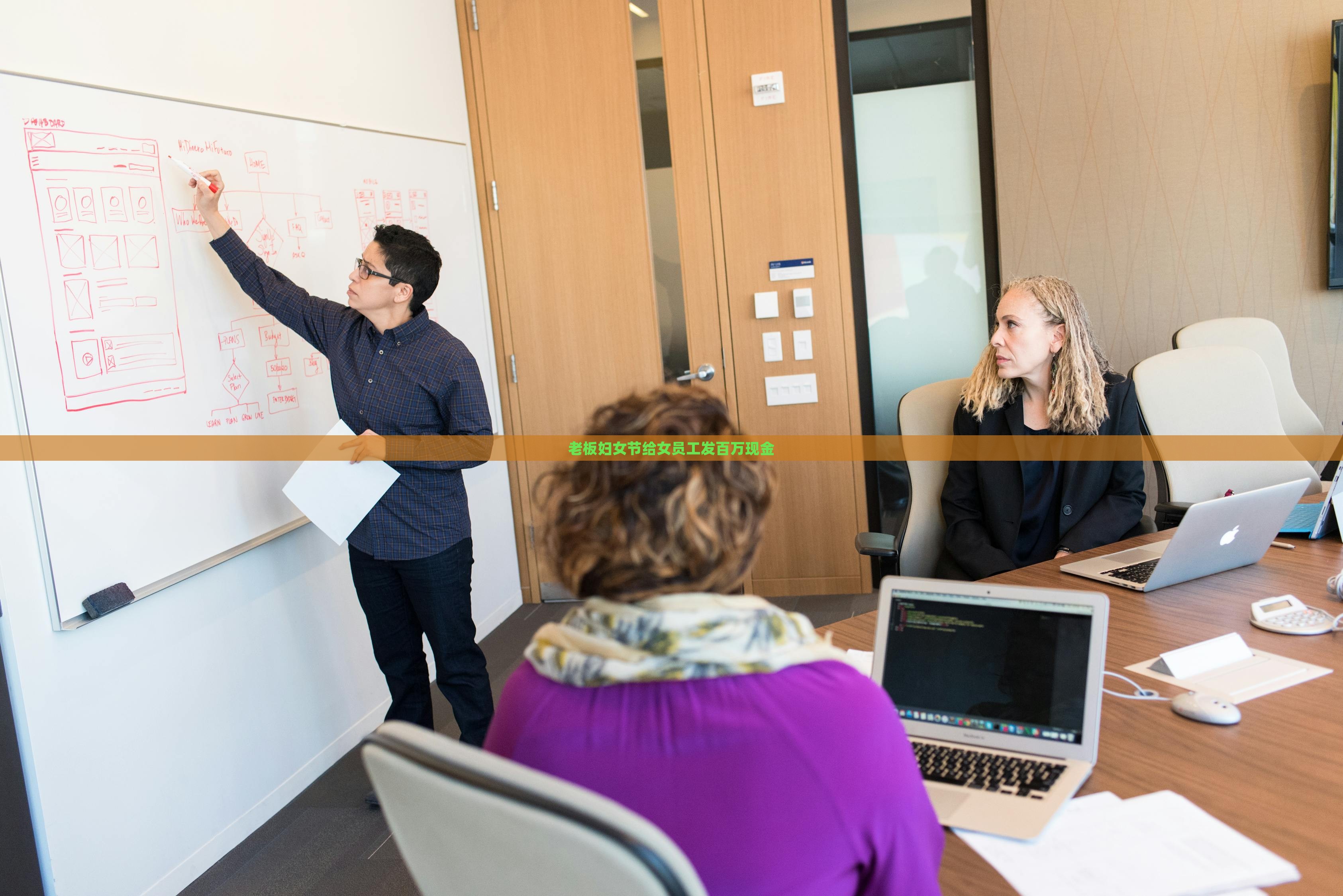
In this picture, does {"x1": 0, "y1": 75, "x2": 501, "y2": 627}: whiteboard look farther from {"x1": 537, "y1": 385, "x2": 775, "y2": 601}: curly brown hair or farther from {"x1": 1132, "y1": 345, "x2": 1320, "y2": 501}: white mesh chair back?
{"x1": 1132, "y1": 345, "x2": 1320, "y2": 501}: white mesh chair back

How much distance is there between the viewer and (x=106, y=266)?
2199 millimetres

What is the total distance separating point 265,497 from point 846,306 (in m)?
2.45

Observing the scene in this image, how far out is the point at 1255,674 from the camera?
60.7 inches

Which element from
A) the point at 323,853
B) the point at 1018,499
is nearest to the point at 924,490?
the point at 1018,499

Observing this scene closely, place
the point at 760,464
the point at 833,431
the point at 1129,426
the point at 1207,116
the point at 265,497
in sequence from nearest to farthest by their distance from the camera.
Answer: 1. the point at 760,464
2. the point at 1129,426
3. the point at 265,497
4. the point at 1207,116
5. the point at 833,431

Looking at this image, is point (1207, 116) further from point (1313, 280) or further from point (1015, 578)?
point (1015, 578)

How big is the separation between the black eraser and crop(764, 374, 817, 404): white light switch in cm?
264

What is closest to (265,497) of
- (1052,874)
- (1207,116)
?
(1052,874)

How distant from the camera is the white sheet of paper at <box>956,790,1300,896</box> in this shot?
104cm

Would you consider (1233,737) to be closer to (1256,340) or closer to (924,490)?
(924,490)

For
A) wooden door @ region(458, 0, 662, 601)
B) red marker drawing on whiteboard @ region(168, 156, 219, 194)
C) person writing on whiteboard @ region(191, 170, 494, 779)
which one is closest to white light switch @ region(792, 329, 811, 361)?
wooden door @ region(458, 0, 662, 601)

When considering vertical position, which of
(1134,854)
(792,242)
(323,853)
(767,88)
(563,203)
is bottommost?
(323,853)

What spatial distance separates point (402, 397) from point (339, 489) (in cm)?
29

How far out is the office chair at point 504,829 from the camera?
718 millimetres
